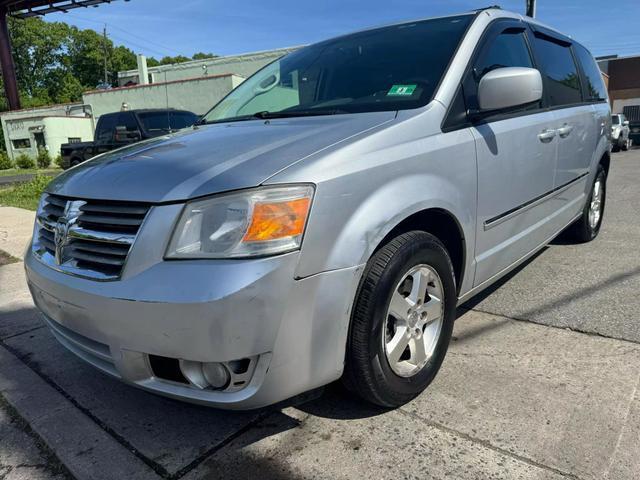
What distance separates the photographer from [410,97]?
2439 millimetres

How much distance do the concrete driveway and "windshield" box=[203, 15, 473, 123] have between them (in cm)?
144

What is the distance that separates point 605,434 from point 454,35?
2.08m

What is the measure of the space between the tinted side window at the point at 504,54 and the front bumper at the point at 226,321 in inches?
61.3

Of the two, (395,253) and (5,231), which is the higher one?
(395,253)

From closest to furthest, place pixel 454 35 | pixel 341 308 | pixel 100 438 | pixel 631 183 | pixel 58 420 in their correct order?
pixel 341 308 < pixel 100 438 < pixel 58 420 < pixel 454 35 < pixel 631 183

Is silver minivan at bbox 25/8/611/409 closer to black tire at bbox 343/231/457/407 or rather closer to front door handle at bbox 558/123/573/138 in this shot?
black tire at bbox 343/231/457/407

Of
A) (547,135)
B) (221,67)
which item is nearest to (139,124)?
(547,135)

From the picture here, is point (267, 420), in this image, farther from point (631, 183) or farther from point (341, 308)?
point (631, 183)

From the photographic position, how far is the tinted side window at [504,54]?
2734 mm

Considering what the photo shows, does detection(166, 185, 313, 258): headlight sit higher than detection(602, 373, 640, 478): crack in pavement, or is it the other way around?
detection(166, 185, 313, 258): headlight

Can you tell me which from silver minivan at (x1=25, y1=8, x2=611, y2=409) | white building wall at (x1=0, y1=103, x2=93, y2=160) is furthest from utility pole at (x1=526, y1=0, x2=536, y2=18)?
white building wall at (x1=0, y1=103, x2=93, y2=160)

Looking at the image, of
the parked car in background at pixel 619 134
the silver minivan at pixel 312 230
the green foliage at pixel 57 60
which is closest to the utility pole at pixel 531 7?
the parked car in background at pixel 619 134

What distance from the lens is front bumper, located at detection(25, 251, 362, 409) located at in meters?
1.67

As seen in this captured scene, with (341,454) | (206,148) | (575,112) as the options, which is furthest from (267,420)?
(575,112)
